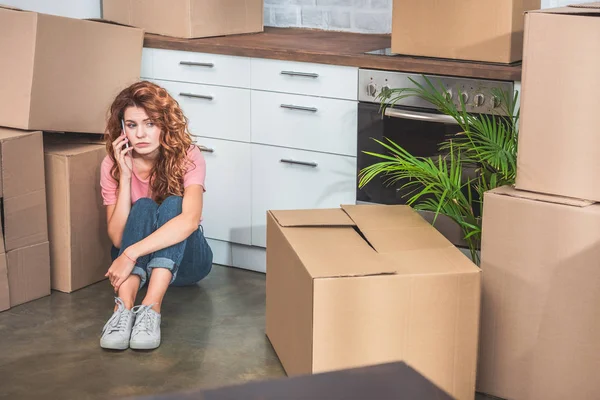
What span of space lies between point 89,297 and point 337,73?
114 centimetres

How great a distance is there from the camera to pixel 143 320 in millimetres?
2994

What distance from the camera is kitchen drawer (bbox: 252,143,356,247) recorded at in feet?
11.0

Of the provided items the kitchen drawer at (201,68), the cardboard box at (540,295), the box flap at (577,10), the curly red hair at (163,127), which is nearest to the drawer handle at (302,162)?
the kitchen drawer at (201,68)

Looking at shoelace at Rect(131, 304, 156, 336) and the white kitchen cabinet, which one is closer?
shoelace at Rect(131, 304, 156, 336)

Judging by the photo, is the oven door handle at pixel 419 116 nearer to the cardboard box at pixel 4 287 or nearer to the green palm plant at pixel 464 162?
the green palm plant at pixel 464 162

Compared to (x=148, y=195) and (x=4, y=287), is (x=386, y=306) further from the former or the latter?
(x=4, y=287)

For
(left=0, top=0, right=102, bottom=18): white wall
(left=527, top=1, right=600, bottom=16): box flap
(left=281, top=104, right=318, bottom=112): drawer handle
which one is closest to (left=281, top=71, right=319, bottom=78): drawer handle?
(left=281, top=104, right=318, bottom=112): drawer handle

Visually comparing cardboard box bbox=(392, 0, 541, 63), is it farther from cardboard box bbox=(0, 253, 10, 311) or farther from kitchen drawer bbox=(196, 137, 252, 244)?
cardboard box bbox=(0, 253, 10, 311)

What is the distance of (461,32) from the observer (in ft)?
9.86

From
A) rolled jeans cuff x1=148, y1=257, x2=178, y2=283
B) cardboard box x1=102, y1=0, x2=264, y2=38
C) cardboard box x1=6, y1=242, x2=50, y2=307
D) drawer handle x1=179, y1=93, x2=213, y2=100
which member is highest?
cardboard box x1=102, y1=0, x2=264, y2=38

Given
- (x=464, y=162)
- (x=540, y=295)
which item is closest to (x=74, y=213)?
(x=464, y=162)

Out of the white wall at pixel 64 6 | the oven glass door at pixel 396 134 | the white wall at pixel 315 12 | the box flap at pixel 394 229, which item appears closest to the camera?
the box flap at pixel 394 229

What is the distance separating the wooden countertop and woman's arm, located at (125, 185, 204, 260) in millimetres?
580

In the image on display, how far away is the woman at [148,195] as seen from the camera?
10.1 feet
